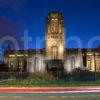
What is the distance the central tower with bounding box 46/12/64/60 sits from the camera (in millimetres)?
95188

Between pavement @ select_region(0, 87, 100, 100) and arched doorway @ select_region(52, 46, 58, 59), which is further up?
arched doorway @ select_region(52, 46, 58, 59)

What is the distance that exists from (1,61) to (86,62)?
85.8 feet

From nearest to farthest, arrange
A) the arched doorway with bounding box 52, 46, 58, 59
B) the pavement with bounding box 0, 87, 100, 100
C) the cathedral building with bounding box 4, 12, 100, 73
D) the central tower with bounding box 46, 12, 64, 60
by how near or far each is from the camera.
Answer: the pavement with bounding box 0, 87, 100, 100, the central tower with bounding box 46, 12, 64, 60, the cathedral building with bounding box 4, 12, 100, 73, the arched doorway with bounding box 52, 46, 58, 59

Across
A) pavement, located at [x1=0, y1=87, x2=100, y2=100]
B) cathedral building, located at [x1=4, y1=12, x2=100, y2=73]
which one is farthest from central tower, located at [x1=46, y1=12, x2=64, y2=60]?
pavement, located at [x1=0, y1=87, x2=100, y2=100]

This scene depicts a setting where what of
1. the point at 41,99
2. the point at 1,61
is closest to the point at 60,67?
the point at 1,61

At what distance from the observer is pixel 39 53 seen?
325ft

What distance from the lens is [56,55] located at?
97688 mm

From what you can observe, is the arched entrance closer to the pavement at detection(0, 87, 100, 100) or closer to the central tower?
the central tower

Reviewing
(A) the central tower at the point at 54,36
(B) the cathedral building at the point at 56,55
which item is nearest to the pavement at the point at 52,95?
(B) the cathedral building at the point at 56,55

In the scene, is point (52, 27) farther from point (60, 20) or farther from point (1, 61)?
point (1, 61)

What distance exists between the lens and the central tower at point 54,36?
312 ft

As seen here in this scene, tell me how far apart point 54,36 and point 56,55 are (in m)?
5.65

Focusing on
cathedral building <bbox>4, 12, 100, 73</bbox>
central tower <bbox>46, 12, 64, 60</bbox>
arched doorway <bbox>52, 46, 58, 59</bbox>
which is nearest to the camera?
central tower <bbox>46, 12, 64, 60</bbox>

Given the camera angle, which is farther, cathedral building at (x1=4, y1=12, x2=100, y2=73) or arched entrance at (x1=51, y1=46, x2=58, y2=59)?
arched entrance at (x1=51, y1=46, x2=58, y2=59)
